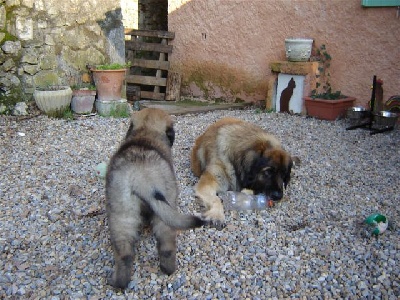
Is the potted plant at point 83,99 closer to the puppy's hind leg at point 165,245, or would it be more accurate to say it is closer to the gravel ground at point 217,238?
the gravel ground at point 217,238

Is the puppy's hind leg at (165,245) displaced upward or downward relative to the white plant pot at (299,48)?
downward

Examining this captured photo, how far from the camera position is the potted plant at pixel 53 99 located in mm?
6824

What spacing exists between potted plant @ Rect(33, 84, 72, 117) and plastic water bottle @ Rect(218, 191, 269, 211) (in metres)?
3.90

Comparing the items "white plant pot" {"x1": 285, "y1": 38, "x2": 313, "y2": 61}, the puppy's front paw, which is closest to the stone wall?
"white plant pot" {"x1": 285, "y1": 38, "x2": 313, "y2": 61}

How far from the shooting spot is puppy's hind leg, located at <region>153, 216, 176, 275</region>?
2.90 meters

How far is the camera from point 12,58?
6.90 meters

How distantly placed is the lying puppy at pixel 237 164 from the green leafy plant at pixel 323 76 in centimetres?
374

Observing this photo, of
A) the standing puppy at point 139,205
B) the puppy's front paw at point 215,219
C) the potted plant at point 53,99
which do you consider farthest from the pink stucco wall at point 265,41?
the standing puppy at point 139,205

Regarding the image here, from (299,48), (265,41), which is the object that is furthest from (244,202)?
(265,41)

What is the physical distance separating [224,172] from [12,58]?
4.46m

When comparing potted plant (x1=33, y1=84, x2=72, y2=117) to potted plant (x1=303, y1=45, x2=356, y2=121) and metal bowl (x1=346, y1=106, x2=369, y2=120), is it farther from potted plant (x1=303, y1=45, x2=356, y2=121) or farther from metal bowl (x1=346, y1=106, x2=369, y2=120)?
metal bowl (x1=346, y1=106, x2=369, y2=120)

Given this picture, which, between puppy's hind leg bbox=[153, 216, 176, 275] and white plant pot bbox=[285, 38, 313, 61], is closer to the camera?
puppy's hind leg bbox=[153, 216, 176, 275]

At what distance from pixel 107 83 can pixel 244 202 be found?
4.21 meters

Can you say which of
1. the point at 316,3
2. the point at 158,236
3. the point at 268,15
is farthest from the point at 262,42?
the point at 158,236
